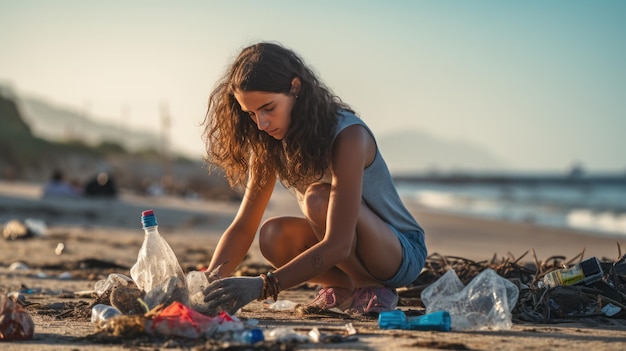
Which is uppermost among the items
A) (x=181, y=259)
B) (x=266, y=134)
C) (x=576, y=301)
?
(x=266, y=134)

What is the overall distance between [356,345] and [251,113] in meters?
1.49

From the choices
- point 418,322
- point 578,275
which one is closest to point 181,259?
point 578,275

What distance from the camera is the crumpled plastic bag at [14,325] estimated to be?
12.6ft

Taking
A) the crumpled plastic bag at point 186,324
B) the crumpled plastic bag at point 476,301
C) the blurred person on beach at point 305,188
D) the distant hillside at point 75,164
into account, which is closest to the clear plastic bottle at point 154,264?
the blurred person on beach at point 305,188

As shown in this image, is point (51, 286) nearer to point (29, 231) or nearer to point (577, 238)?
point (29, 231)

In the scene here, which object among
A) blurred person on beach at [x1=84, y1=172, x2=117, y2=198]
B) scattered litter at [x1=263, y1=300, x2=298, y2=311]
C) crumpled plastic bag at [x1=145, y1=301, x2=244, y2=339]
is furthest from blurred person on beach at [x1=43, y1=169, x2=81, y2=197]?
crumpled plastic bag at [x1=145, y1=301, x2=244, y2=339]

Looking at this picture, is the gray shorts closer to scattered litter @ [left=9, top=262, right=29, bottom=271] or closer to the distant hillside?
scattered litter @ [left=9, top=262, right=29, bottom=271]

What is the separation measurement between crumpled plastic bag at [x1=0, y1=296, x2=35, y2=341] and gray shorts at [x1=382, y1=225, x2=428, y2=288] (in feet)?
6.53

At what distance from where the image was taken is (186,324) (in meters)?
3.77

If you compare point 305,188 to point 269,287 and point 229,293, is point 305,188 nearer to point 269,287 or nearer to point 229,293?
point 269,287

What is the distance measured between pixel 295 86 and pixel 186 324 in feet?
4.57

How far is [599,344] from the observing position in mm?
3758

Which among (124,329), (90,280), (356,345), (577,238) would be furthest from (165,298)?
(577,238)

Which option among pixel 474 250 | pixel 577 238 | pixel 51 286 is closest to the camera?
pixel 51 286
